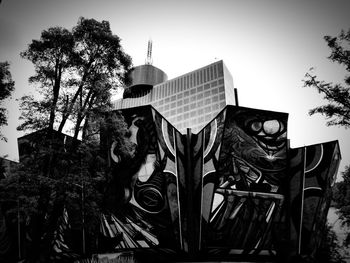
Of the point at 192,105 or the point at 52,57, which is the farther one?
the point at 192,105

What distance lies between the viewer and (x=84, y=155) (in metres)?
12.1

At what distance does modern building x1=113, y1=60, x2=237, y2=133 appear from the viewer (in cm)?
7356

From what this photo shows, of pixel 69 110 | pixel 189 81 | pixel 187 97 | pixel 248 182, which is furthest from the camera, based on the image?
pixel 189 81

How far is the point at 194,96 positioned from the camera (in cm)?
7875

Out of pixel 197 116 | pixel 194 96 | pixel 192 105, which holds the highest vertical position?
pixel 194 96

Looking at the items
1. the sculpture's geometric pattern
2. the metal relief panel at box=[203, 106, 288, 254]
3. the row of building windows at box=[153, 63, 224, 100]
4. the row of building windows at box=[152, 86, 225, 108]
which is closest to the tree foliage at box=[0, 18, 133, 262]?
the metal relief panel at box=[203, 106, 288, 254]

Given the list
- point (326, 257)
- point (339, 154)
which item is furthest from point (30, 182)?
point (326, 257)

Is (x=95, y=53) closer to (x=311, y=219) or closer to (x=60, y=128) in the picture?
(x=60, y=128)

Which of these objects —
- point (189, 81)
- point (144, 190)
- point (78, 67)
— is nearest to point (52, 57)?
point (78, 67)

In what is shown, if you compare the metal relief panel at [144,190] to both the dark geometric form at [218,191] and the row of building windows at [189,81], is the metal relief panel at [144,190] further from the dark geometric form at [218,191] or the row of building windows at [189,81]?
the row of building windows at [189,81]

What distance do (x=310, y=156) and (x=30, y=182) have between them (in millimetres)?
17300

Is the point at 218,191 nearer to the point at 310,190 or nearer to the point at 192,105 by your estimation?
the point at 310,190

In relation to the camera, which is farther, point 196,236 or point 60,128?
point 196,236

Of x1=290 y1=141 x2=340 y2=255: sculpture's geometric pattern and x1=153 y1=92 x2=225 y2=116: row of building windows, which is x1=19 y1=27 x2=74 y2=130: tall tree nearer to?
x1=290 y1=141 x2=340 y2=255: sculpture's geometric pattern
